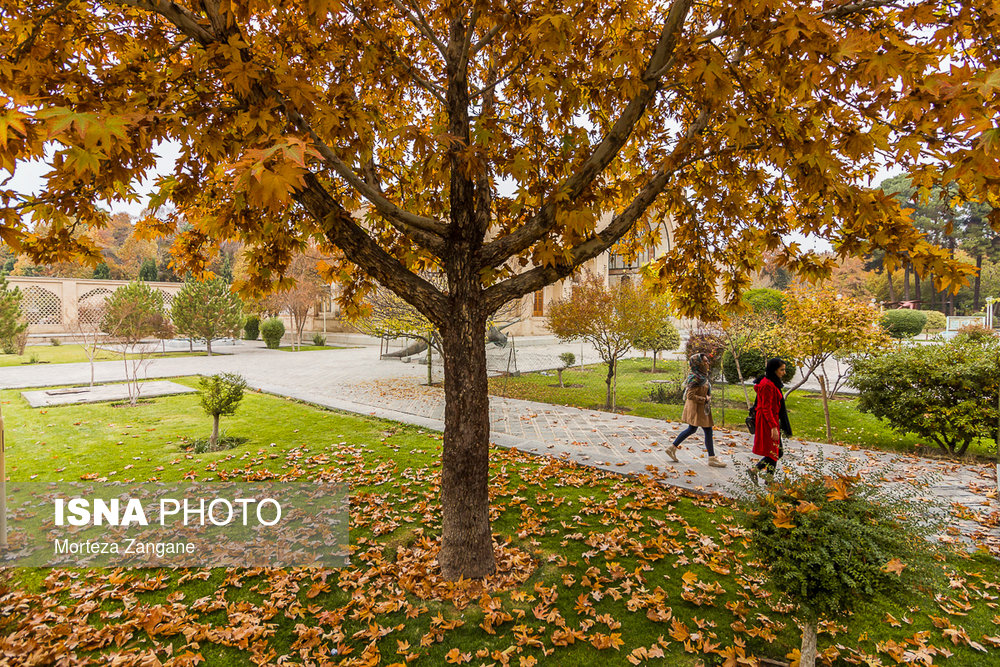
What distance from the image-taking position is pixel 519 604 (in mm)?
3459

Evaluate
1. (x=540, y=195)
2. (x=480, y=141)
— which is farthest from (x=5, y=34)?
(x=540, y=195)

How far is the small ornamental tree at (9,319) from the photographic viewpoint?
1856 cm

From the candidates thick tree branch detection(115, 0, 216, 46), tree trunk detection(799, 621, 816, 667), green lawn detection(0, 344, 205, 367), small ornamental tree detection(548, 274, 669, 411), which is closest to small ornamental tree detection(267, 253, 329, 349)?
green lawn detection(0, 344, 205, 367)

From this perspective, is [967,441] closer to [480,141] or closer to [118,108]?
[480,141]

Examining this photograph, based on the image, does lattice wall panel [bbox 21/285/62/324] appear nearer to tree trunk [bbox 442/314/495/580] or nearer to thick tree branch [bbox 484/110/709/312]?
tree trunk [bbox 442/314/495/580]

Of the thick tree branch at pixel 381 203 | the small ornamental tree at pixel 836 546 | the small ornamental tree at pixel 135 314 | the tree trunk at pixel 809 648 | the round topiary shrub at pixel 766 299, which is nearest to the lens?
the small ornamental tree at pixel 836 546

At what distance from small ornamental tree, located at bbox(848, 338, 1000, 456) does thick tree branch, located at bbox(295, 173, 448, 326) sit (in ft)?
25.9

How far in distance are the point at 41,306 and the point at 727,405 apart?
127ft

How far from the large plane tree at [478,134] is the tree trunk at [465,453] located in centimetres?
2

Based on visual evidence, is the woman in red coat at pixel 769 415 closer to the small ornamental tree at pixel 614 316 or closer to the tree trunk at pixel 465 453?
the tree trunk at pixel 465 453

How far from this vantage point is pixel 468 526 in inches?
146

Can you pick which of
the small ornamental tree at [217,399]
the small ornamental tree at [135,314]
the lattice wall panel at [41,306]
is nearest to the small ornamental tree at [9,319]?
Result: the small ornamental tree at [135,314]

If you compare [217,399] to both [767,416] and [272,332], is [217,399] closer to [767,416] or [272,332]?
[767,416]

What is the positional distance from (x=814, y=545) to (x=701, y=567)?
5.75 feet
